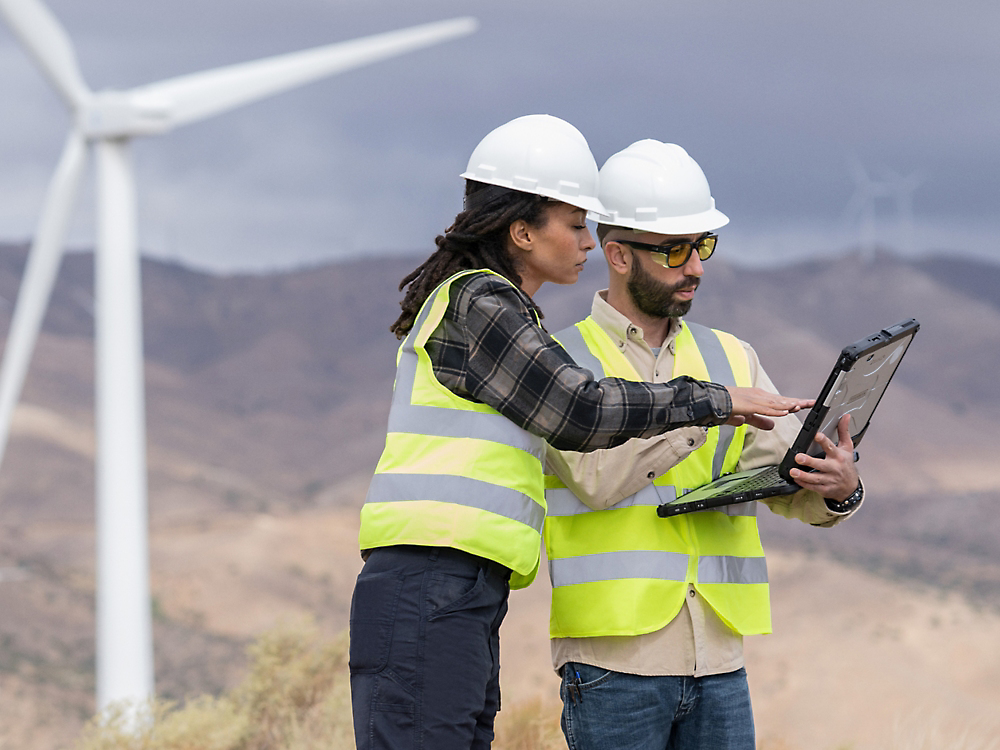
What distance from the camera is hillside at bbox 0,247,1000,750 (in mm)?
47281

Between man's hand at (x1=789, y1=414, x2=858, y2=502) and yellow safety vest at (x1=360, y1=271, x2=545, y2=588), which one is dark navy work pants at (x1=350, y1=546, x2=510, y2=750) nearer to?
yellow safety vest at (x1=360, y1=271, x2=545, y2=588)

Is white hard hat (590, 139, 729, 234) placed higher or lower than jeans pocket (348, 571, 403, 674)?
higher

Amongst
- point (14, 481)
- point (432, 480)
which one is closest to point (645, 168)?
point (432, 480)

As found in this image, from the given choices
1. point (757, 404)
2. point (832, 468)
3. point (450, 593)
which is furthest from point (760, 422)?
point (450, 593)

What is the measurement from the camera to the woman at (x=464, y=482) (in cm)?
343

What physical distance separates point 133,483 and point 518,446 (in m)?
15.0

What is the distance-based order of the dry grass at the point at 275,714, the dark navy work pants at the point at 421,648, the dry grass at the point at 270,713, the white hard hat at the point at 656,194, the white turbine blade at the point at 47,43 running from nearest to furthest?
the dark navy work pants at the point at 421,648, the white hard hat at the point at 656,194, the dry grass at the point at 275,714, the dry grass at the point at 270,713, the white turbine blade at the point at 47,43

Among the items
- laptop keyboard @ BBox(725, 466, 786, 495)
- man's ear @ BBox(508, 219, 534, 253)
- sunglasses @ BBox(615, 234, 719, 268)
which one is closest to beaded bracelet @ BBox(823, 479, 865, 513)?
laptop keyboard @ BBox(725, 466, 786, 495)

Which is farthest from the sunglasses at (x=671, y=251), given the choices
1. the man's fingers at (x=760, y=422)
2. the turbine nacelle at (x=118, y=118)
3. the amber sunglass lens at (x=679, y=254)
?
the turbine nacelle at (x=118, y=118)

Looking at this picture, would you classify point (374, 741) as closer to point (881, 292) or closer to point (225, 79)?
point (225, 79)

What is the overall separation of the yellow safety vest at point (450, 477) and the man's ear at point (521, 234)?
33 cm

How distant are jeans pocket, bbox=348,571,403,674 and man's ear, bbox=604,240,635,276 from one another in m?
1.65

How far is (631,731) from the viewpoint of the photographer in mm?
3998

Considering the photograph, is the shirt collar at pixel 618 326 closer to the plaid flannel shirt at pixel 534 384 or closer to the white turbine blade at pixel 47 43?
the plaid flannel shirt at pixel 534 384
